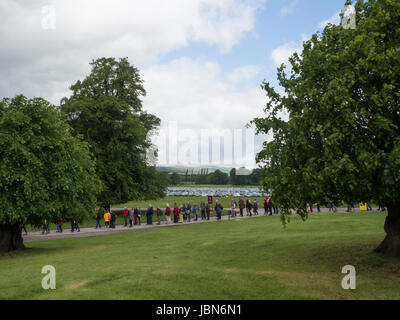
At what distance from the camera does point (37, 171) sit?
70.2 feet

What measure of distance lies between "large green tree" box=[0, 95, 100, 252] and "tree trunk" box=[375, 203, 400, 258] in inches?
614

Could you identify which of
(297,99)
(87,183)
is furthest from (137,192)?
(297,99)

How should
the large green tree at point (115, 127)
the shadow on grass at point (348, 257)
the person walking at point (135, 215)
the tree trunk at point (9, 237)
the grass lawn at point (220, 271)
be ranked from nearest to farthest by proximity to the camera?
the grass lawn at point (220, 271) < the shadow on grass at point (348, 257) < the tree trunk at point (9, 237) < the person walking at point (135, 215) < the large green tree at point (115, 127)

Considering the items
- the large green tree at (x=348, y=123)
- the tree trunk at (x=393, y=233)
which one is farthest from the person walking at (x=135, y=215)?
the tree trunk at (x=393, y=233)

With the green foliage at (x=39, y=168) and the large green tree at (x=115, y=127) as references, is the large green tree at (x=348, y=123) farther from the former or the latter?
the large green tree at (x=115, y=127)

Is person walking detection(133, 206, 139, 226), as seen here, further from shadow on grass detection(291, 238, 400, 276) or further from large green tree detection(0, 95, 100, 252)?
shadow on grass detection(291, 238, 400, 276)

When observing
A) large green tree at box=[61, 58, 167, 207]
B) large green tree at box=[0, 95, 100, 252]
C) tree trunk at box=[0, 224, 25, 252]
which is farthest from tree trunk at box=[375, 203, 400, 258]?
large green tree at box=[61, 58, 167, 207]

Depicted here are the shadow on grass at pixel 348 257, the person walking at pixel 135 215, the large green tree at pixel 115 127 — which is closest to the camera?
the shadow on grass at pixel 348 257

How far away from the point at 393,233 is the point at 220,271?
21.0 feet

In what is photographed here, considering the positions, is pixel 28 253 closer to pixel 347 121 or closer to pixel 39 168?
pixel 39 168

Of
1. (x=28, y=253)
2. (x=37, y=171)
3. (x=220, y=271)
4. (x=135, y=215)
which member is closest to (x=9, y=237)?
(x=28, y=253)

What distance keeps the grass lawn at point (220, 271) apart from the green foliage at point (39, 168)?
2.56 meters

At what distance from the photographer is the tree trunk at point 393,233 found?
46.6ft

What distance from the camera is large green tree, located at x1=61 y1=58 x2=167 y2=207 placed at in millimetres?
45000
